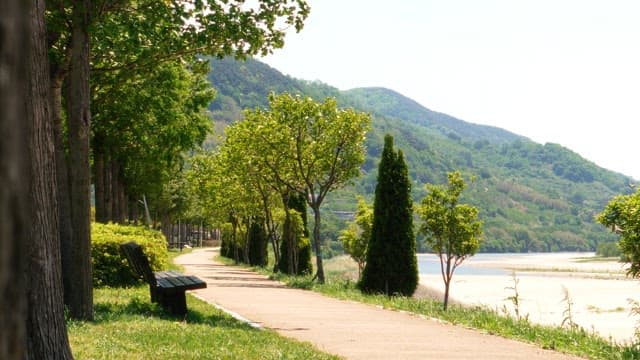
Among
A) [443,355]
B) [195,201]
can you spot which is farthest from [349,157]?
[195,201]

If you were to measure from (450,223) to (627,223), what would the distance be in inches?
423

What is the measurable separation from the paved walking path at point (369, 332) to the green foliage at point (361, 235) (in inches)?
549

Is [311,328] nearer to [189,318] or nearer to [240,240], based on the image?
[189,318]

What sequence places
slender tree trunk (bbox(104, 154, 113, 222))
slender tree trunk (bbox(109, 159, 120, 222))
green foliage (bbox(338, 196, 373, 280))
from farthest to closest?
green foliage (bbox(338, 196, 373, 280))
slender tree trunk (bbox(109, 159, 120, 222))
slender tree trunk (bbox(104, 154, 113, 222))

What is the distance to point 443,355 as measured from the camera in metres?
9.96

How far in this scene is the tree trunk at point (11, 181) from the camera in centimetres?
100

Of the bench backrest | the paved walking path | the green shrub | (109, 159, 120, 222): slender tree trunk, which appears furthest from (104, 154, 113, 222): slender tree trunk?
the bench backrest

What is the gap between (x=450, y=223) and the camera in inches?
863

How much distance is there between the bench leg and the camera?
13758mm

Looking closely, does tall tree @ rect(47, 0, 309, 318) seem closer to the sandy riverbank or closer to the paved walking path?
the paved walking path

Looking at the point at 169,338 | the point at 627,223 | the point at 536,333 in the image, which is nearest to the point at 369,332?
the point at 536,333

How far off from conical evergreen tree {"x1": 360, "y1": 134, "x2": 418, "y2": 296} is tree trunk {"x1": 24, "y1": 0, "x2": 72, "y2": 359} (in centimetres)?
2019

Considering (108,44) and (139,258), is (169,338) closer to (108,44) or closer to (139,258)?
(139,258)

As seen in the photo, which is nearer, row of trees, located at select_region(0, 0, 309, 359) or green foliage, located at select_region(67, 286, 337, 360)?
row of trees, located at select_region(0, 0, 309, 359)
